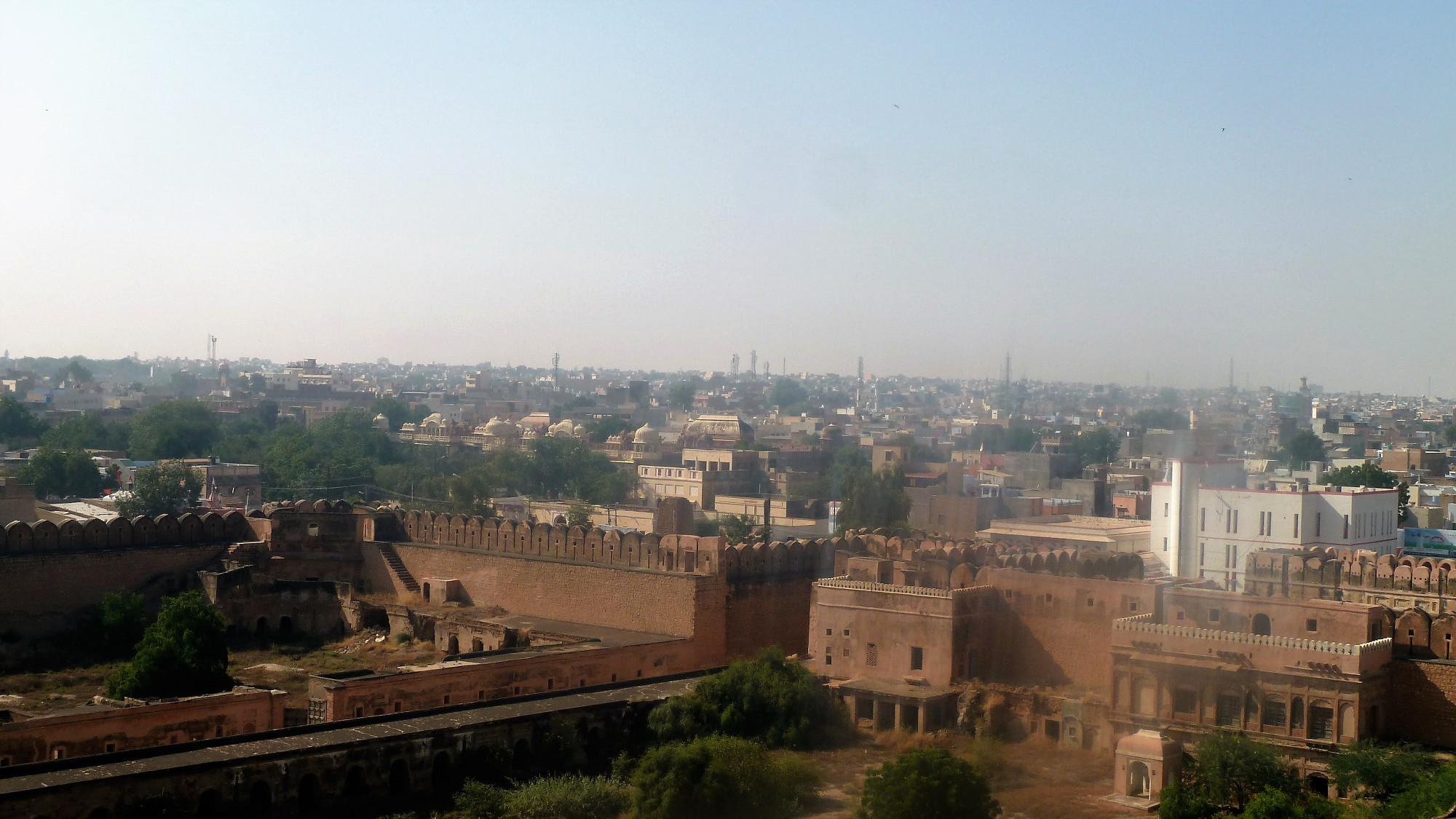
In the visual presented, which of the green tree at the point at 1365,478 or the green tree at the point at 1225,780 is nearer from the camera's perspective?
the green tree at the point at 1225,780

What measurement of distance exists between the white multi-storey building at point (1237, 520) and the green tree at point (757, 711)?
6.58 meters

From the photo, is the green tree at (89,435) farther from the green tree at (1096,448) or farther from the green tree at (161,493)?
the green tree at (1096,448)

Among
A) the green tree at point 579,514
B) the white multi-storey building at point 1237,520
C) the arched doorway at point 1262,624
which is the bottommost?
the green tree at point 579,514

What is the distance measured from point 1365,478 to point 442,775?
25.6 metres

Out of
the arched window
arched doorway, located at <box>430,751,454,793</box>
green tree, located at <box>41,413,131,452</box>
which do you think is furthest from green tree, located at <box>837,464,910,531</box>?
green tree, located at <box>41,413,131,452</box>

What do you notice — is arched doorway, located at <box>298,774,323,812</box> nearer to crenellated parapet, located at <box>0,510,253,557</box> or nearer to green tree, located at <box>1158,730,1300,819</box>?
green tree, located at <box>1158,730,1300,819</box>

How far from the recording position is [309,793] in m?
13.5

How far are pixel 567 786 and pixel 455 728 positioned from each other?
4.50ft

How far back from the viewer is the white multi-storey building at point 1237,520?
838 inches

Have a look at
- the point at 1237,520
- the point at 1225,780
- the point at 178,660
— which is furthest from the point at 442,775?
the point at 1237,520

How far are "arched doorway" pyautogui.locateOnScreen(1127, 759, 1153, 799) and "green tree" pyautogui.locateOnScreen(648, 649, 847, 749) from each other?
322 cm

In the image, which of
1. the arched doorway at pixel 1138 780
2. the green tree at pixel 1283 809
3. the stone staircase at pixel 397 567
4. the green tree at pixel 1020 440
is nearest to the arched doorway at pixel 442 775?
the arched doorway at pixel 1138 780

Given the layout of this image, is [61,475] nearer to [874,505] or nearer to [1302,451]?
[874,505]

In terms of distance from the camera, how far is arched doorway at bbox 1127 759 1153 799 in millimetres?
14367
